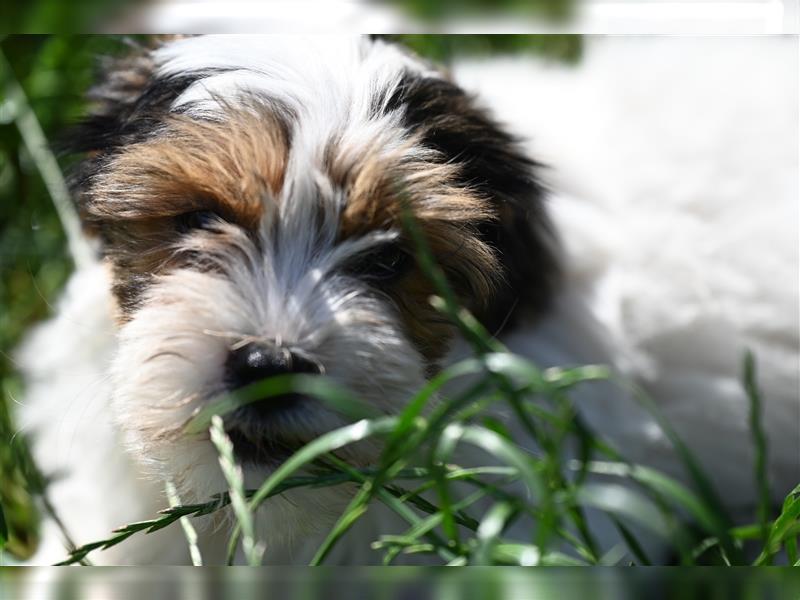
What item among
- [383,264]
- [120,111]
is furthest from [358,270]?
[120,111]

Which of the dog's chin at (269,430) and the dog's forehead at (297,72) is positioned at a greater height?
the dog's forehead at (297,72)

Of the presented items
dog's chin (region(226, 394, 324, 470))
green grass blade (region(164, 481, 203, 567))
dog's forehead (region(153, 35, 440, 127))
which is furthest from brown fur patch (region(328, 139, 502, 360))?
green grass blade (region(164, 481, 203, 567))

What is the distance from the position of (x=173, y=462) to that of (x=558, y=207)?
132cm

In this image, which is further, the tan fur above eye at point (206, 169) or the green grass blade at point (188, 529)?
the tan fur above eye at point (206, 169)

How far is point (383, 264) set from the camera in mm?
1747

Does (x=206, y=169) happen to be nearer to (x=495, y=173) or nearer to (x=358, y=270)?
(x=358, y=270)

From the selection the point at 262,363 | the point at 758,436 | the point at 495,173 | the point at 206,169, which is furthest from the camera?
the point at 495,173

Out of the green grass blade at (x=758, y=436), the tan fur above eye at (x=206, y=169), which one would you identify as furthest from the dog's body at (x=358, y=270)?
the green grass blade at (x=758, y=436)

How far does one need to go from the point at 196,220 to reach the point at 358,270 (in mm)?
310

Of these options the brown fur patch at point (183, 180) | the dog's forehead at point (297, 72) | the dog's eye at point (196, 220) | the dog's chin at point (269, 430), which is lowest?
the dog's chin at point (269, 430)

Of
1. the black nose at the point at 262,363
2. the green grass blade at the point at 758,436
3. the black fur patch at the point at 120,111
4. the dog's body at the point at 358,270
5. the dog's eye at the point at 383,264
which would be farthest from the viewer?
the black fur patch at the point at 120,111

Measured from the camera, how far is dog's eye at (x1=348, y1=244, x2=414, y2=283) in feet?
5.66

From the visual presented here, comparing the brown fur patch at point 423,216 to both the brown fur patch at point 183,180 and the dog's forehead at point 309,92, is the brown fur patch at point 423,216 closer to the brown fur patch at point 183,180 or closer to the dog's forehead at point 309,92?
the dog's forehead at point 309,92

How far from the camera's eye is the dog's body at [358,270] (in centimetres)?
161
